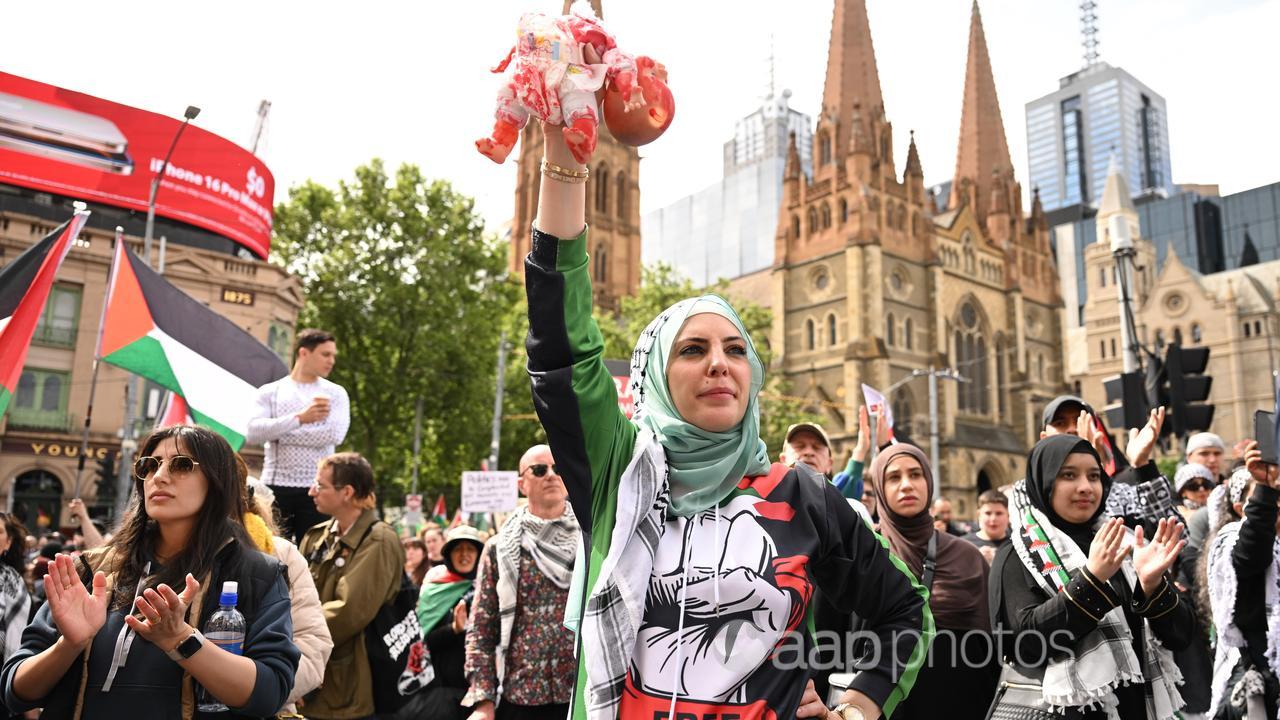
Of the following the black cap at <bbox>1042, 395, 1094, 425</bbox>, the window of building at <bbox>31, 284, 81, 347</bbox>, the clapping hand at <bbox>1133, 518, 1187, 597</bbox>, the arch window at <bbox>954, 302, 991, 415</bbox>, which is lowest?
the clapping hand at <bbox>1133, 518, 1187, 597</bbox>

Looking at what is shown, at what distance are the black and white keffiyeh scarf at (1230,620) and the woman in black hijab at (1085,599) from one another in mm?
1391

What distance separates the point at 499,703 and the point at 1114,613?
8.17 ft

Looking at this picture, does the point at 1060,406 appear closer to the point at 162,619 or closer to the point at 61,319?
the point at 162,619

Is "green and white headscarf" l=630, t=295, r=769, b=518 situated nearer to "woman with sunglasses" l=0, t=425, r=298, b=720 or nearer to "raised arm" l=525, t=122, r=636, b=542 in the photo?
"raised arm" l=525, t=122, r=636, b=542

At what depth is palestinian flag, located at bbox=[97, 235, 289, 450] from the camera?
757 cm

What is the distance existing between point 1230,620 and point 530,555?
3.54 metres

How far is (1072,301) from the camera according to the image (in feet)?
317

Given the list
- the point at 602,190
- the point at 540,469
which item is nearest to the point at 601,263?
the point at 602,190

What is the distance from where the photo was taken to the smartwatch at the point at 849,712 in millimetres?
2168

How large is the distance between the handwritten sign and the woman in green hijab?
12.3 m

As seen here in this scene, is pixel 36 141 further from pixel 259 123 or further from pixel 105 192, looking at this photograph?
pixel 259 123

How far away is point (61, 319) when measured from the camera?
3269cm

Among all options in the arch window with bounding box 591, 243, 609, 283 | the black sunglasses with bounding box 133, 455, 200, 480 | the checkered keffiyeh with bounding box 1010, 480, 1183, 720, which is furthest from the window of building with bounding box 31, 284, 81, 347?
the checkered keffiyeh with bounding box 1010, 480, 1183, 720

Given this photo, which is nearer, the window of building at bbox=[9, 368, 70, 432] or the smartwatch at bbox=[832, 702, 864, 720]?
the smartwatch at bbox=[832, 702, 864, 720]
